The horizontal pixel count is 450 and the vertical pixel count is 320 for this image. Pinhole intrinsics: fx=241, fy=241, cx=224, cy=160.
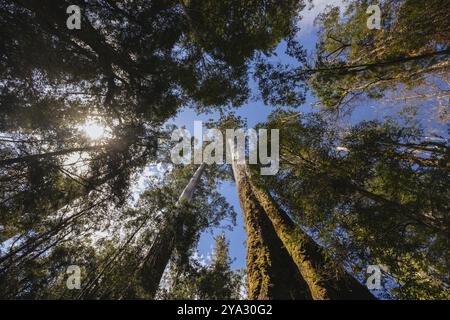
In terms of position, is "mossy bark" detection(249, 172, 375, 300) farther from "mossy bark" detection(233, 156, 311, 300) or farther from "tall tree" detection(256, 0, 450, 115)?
"tall tree" detection(256, 0, 450, 115)

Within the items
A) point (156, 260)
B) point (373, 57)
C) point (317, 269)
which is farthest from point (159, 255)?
point (373, 57)

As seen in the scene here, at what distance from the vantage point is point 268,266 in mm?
5348

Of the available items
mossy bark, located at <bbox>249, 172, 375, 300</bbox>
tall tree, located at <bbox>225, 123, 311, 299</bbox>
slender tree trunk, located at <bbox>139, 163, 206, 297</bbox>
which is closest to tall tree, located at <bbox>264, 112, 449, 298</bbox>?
mossy bark, located at <bbox>249, 172, 375, 300</bbox>

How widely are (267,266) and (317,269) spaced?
1.12 meters

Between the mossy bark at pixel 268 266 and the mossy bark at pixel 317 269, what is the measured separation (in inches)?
12.9

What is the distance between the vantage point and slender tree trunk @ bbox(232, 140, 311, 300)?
15.8ft

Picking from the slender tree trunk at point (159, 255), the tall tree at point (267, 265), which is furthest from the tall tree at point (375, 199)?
the slender tree trunk at point (159, 255)

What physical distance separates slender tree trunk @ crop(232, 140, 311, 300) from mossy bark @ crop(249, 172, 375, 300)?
0.33 m

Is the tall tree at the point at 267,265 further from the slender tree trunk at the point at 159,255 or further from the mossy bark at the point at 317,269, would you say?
the slender tree trunk at the point at 159,255

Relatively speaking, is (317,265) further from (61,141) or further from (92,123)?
(92,123)

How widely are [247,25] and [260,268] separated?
255 inches

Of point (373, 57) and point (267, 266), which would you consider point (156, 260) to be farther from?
point (373, 57)

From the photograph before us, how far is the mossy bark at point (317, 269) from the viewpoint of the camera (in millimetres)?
4137

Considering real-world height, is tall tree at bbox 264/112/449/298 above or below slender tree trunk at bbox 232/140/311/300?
above
